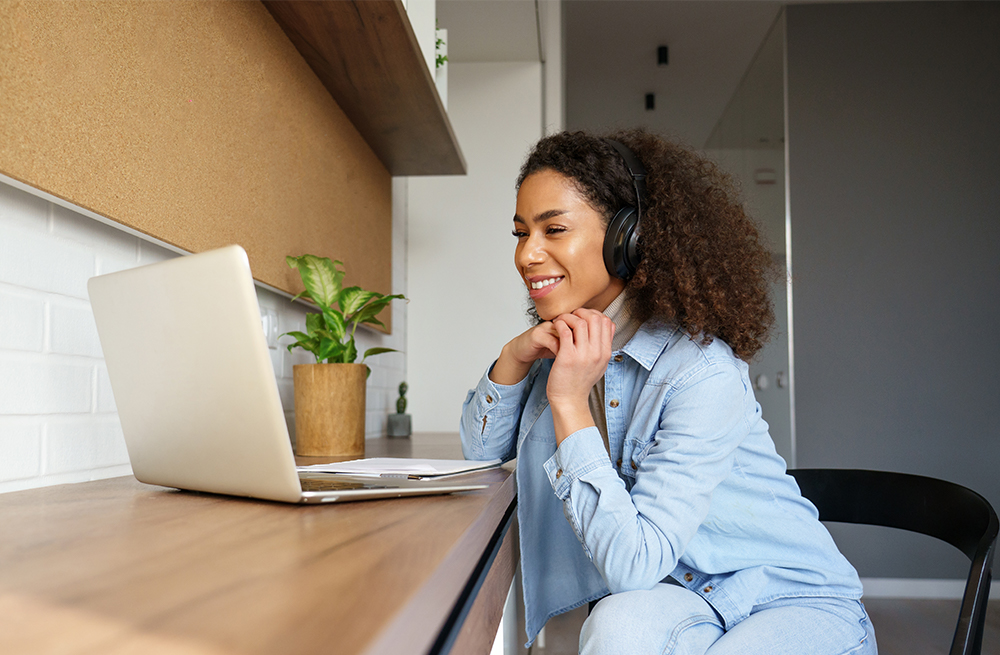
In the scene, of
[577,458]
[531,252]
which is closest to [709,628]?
[577,458]

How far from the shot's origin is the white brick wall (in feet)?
2.87

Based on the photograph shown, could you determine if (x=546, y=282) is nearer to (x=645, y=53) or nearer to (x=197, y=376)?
(x=197, y=376)

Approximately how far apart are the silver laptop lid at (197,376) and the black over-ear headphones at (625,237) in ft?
2.01

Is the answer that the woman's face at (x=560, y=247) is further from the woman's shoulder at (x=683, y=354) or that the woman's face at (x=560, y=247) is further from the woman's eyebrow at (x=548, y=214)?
the woman's shoulder at (x=683, y=354)

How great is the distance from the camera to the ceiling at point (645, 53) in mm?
2684

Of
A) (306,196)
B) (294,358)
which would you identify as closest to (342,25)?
(306,196)

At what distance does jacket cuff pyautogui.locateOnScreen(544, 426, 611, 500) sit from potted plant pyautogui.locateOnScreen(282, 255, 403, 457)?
0.62 meters

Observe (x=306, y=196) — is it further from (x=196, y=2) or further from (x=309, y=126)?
(x=196, y=2)

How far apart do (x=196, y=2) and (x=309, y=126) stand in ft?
1.71

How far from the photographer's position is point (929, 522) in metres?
1.16

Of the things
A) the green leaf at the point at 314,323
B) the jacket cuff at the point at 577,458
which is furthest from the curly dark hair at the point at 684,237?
the green leaf at the point at 314,323

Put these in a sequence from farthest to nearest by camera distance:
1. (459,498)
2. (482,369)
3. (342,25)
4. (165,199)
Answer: (482,369) < (342,25) < (165,199) < (459,498)

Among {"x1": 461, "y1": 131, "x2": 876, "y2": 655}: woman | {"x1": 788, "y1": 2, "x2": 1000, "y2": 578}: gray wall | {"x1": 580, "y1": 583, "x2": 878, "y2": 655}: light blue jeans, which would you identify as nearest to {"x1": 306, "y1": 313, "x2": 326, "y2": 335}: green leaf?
{"x1": 461, "y1": 131, "x2": 876, "y2": 655}: woman

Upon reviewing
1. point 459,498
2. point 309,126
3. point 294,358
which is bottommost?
point 459,498
